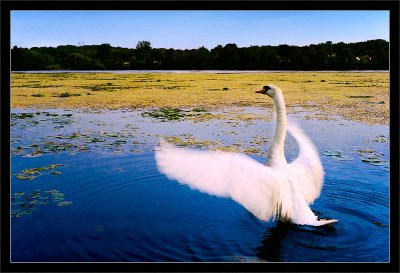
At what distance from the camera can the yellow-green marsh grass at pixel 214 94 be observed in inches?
432

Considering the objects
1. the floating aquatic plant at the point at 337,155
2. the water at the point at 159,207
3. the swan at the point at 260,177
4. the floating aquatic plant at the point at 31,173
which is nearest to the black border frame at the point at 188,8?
the water at the point at 159,207

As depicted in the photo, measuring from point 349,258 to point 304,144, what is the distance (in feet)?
5.57

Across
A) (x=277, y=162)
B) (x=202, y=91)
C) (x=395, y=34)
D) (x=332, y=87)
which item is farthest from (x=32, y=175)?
(x=332, y=87)

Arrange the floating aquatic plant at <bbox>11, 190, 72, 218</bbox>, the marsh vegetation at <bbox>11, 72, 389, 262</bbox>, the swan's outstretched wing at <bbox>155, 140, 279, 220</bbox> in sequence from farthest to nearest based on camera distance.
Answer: the floating aquatic plant at <bbox>11, 190, 72, 218</bbox> < the marsh vegetation at <bbox>11, 72, 389, 262</bbox> < the swan's outstretched wing at <bbox>155, 140, 279, 220</bbox>

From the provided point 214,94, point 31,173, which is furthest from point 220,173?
point 214,94

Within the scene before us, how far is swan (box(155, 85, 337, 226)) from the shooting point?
5031 millimetres

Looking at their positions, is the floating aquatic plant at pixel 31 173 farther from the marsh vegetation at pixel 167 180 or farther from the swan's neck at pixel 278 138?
the swan's neck at pixel 278 138

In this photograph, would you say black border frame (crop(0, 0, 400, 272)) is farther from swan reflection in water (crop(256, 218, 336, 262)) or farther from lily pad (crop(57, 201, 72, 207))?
lily pad (crop(57, 201, 72, 207))

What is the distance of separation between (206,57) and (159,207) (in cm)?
325

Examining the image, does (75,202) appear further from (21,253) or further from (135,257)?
(135,257)

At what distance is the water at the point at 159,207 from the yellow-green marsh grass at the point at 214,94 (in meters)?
1.44

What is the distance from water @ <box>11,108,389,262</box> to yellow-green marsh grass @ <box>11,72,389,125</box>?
1.44m

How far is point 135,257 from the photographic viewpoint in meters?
5.23

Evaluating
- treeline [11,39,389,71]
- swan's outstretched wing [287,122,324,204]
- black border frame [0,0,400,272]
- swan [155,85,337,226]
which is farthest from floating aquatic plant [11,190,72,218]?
swan's outstretched wing [287,122,324,204]
